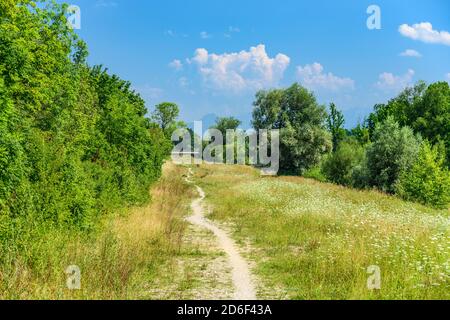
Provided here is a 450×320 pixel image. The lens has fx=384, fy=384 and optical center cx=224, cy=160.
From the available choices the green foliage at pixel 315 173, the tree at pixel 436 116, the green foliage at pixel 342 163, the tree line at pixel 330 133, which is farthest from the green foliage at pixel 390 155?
the tree at pixel 436 116

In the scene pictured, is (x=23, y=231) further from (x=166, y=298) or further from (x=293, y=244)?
(x=293, y=244)

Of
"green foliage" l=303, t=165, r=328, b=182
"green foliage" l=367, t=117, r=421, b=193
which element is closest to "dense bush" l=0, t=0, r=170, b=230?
"green foliage" l=367, t=117, r=421, b=193

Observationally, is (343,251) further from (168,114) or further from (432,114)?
(168,114)

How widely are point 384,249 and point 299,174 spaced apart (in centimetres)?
4094

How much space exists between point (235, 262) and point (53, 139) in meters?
7.65

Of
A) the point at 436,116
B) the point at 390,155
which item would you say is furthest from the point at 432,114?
the point at 390,155

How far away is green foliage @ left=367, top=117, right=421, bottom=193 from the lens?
33906 millimetres

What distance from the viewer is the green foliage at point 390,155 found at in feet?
111

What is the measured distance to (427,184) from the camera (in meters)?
29.6

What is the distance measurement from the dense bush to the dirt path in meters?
3.81

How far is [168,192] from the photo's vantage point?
31.8m

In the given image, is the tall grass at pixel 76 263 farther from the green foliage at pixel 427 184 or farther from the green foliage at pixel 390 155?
the green foliage at pixel 390 155

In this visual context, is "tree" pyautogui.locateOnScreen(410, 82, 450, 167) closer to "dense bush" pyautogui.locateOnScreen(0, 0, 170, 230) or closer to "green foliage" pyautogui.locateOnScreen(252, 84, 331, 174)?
"green foliage" pyautogui.locateOnScreen(252, 84, 331, 174)
